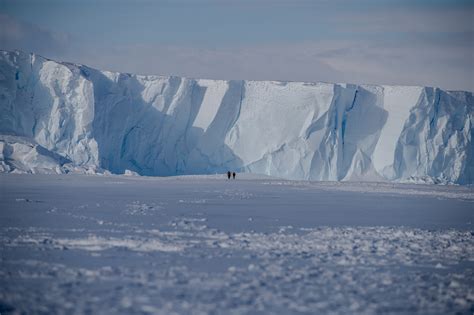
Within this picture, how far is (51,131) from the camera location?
26.9 meters

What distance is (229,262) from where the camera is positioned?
18.2 feet

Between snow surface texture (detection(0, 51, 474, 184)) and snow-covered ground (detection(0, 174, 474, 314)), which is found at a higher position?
snow surface texture (detection(0, 51, 474, 184))

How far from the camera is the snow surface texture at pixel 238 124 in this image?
27.1 m

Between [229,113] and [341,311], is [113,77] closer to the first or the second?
[229,113]

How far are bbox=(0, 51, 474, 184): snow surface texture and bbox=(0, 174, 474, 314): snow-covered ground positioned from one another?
58.5 ft

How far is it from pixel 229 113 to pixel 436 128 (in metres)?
10.6

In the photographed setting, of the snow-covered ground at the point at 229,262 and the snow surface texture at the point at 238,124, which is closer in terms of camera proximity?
the snow-covered ground at the point at 229,262

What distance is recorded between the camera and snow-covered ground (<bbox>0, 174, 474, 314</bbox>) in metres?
4.20

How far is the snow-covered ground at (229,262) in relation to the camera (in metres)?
4.20

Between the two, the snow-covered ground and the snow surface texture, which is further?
the snow surface texture

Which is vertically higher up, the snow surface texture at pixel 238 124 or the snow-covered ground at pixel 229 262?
the snow surface texture at pixel 238 124

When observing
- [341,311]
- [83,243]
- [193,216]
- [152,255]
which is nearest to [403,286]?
[341,311]

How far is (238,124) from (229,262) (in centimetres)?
2398

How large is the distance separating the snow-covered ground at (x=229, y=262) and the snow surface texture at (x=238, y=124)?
703 inches
